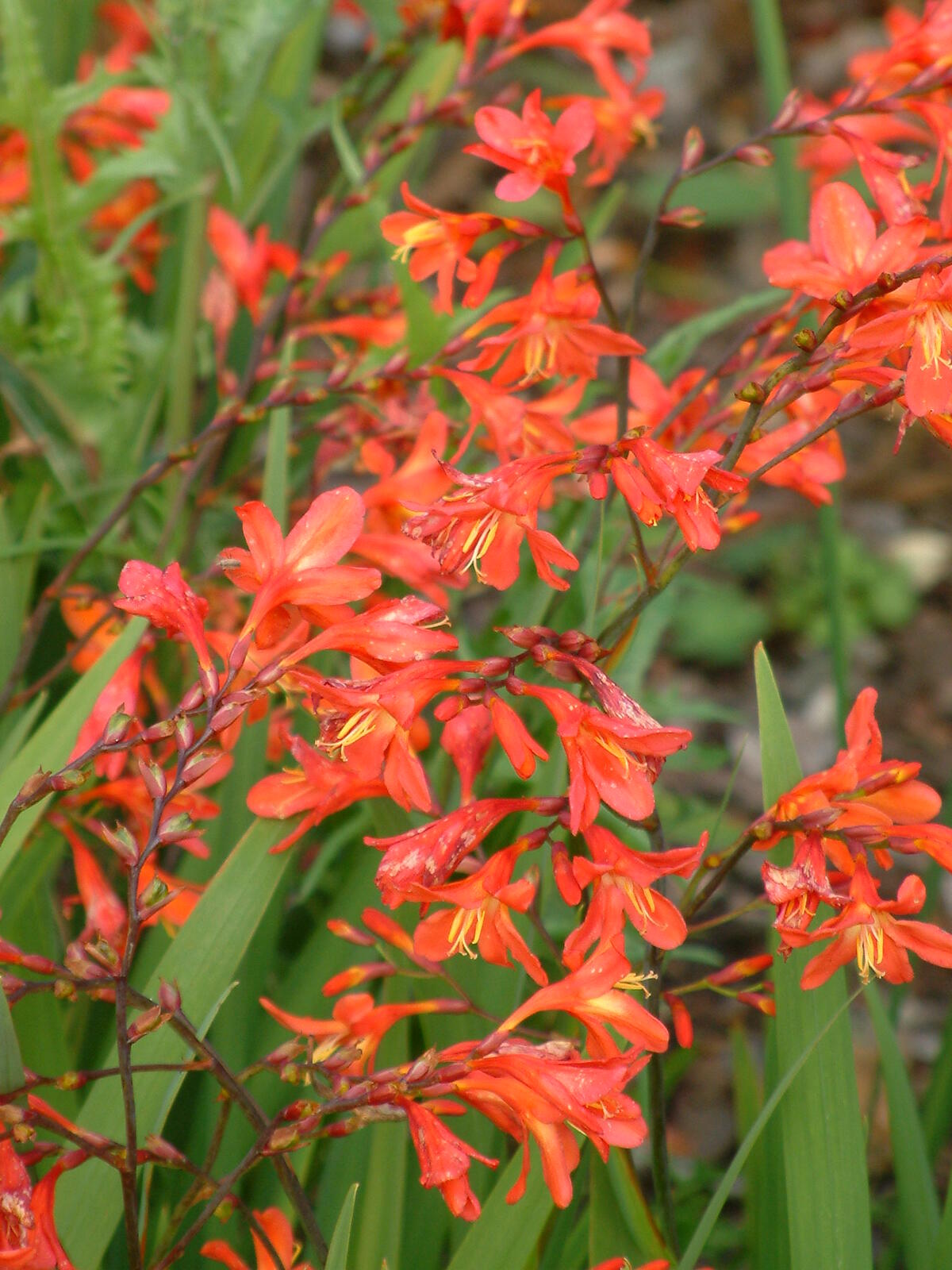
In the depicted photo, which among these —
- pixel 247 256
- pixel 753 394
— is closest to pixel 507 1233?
pixel 753 394

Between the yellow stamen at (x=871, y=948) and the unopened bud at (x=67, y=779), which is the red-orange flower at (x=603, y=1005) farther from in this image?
the unopened bud at (x=67, y=779)

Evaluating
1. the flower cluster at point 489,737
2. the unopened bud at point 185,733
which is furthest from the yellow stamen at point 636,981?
the unopened bud at point 185,733

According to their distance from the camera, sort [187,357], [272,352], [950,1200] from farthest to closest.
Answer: [187,357]
[272,352]
[950,1200]

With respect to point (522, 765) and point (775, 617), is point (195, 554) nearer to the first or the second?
point (522, 765)

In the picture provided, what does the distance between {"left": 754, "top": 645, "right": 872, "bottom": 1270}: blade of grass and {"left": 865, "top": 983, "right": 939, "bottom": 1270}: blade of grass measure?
0.16 m

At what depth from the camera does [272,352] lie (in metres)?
1.61

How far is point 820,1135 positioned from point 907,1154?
8.8 inches

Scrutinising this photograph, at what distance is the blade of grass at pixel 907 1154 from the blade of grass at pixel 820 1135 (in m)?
0.16

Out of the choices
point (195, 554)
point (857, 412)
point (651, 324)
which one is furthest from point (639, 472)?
point (651, 324)

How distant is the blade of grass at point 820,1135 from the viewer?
948 mm

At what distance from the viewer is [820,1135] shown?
96 centimetres

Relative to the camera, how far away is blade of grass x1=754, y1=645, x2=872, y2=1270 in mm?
948

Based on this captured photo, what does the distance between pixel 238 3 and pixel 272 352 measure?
47cm

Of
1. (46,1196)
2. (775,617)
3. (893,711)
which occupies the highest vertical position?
(46,1196)
